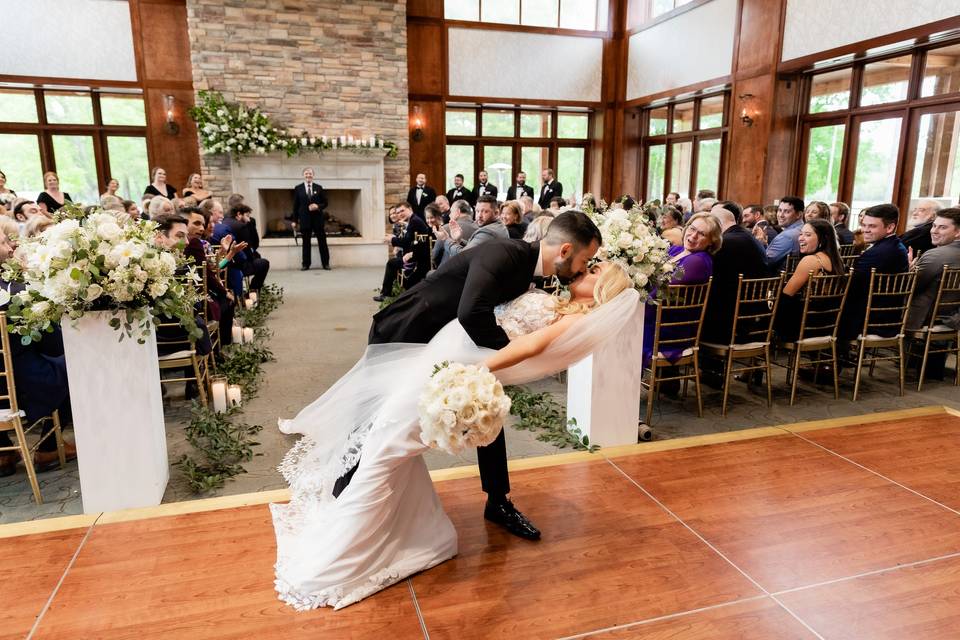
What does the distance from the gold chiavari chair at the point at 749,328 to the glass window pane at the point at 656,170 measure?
8.72 metres

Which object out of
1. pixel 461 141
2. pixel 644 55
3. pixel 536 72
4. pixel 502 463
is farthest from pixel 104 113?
pixel 502 463

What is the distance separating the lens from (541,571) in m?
2.52

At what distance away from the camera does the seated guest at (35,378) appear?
10.3ft

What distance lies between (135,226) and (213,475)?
1.36 metres

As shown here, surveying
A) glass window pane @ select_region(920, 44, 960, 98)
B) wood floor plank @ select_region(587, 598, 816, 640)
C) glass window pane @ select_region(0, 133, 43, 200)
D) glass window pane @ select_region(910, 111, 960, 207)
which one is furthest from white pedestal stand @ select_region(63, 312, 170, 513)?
glass window pane @ select_region(0, 133, 43, 200)

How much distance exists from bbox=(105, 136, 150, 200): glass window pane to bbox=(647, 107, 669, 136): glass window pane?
9996 millimetres

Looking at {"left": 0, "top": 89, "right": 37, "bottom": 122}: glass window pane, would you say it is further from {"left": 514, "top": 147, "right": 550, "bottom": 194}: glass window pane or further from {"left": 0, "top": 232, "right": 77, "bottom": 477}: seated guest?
{"left": 0, "top": 232, "right": 77, "bottom": 477}: seated guest

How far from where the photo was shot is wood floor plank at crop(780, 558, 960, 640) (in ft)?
7.14

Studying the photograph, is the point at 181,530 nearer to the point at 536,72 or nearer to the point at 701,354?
the point at 701,354

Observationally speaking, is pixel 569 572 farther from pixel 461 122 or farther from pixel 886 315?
pixel 461 122

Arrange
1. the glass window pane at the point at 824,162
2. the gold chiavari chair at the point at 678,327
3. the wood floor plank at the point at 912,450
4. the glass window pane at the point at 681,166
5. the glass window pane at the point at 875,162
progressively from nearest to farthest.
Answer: the wood floor plank at the point at 912,450
the gold chiavari chair at the point at 678,327
the glass window pane at the point at 875,162
the glass window pane at the point at 824,162
the glass window pane at the point at 681,166

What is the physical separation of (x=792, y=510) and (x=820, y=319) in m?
2.19

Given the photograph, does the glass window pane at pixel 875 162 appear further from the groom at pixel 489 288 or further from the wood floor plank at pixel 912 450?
the groom at pixel 489 288

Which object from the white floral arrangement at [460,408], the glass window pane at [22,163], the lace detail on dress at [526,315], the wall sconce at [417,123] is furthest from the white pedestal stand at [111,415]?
the glass window pane at [22,163]
